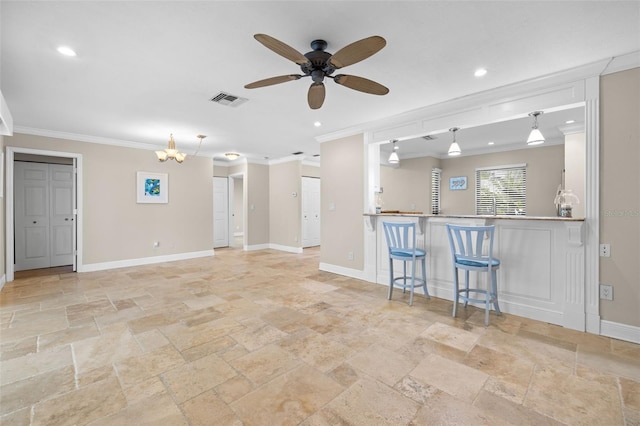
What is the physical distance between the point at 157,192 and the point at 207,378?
5473 mm

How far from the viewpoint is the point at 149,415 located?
1729 mm

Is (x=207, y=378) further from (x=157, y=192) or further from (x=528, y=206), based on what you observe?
(x=528, y=206)

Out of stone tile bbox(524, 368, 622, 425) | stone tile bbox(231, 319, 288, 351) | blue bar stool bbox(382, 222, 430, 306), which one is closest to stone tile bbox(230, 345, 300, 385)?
stone tile bbox(231, 319, 288, 351)

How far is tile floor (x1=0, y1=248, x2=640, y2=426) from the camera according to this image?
1761mm

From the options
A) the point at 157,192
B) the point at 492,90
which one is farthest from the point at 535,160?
the point at 157,192

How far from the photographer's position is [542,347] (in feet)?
8.45

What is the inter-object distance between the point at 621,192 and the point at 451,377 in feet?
7.97

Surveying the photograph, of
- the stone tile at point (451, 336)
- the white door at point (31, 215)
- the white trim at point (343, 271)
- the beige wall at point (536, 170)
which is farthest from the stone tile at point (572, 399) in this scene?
the white door at point (31, 215)

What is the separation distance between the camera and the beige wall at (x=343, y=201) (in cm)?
499

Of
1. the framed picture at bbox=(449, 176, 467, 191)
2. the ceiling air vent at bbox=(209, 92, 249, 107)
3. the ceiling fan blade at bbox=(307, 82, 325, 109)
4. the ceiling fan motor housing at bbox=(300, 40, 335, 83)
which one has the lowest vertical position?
the framed picture at bbox=(449, 176, 467, 191)

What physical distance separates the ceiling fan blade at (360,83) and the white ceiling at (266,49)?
0.31 meters

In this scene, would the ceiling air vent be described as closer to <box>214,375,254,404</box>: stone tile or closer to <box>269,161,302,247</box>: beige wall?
<box>214,375,254,404</box>: stone tile

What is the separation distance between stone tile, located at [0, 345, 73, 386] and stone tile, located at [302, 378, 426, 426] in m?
2.13

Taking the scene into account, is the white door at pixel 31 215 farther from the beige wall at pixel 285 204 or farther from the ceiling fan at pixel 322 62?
the ceiling fan at pixel 322 62
